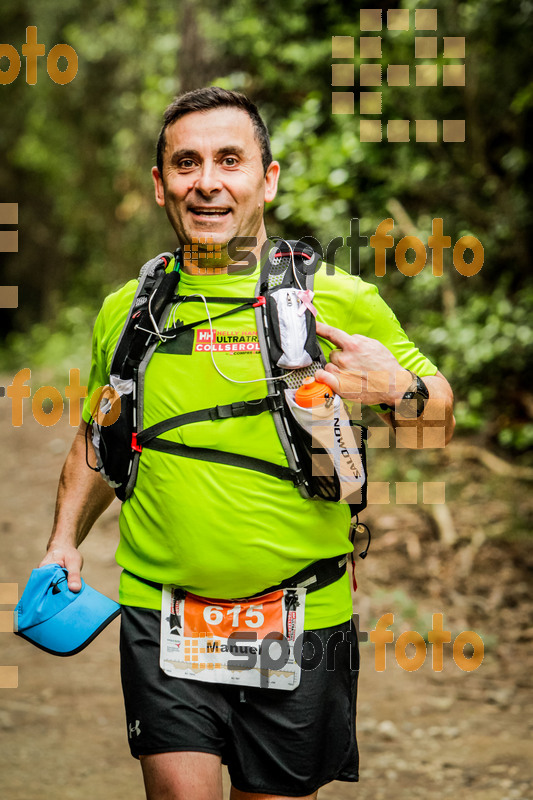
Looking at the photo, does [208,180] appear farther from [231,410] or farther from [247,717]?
[247,717]

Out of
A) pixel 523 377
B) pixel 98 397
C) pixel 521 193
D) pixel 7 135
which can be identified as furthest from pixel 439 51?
pixel 7 135

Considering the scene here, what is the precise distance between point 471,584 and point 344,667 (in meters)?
4.28

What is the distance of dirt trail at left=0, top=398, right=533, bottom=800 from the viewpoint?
4562 mm

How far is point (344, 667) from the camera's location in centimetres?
248

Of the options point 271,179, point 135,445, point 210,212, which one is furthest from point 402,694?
point 210,212

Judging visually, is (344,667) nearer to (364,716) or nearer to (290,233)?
(364,716)

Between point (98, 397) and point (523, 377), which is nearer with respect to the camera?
point (98, 397)

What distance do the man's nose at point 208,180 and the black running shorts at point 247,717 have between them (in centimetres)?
115

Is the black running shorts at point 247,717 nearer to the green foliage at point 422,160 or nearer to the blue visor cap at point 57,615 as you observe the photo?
the blue visor cap at point 57,615

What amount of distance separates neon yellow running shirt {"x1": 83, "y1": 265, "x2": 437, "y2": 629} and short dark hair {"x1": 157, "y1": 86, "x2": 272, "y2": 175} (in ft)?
1.38

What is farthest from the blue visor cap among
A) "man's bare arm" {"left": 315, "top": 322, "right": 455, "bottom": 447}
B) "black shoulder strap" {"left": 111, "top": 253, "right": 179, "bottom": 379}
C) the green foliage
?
the green foliage

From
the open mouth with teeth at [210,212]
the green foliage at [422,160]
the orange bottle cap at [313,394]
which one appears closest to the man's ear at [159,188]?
the open mouth with teeth at [210,212]

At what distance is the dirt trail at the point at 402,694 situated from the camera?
15.0ft

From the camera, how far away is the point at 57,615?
2.45 meters
